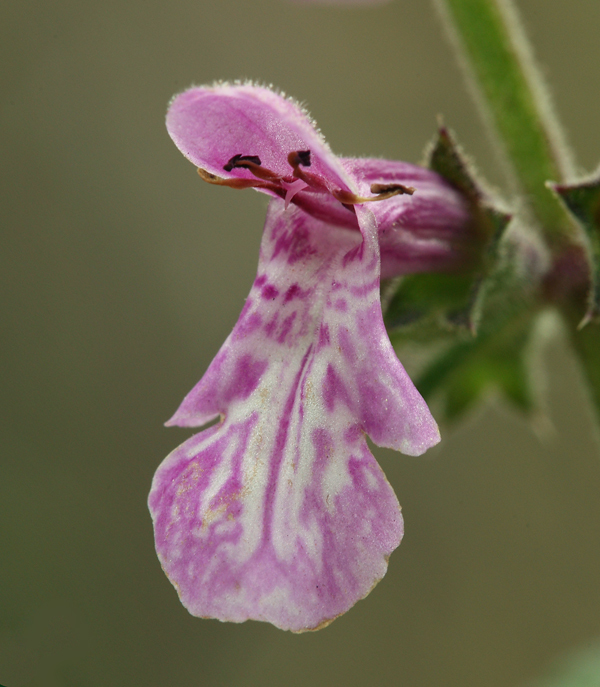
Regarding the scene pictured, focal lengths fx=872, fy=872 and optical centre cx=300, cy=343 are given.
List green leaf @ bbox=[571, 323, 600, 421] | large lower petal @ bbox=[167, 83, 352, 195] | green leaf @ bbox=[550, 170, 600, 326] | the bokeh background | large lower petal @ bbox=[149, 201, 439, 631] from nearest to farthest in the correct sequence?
large lower petal @ bbox=[149, 201, 439, 631]
large lower petal @ bbox=[167, 83, 352, 195]
green leaf @ bbox=[550, 170, 600, 326]
green leaf @ bbox=[571, 323, 600, 421]
the bokeh background

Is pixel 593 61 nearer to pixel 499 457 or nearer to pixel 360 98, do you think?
pixel 360 98

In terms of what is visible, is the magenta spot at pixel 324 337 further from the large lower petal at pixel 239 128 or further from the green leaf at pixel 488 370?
the green leaf at pixel 488 370

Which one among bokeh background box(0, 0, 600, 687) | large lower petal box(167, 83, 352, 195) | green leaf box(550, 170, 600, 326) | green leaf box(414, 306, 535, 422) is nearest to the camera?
large lower petal box(167, 83, 352, 195)

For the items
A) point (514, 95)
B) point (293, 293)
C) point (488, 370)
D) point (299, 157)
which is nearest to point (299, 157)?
point (299, 157)

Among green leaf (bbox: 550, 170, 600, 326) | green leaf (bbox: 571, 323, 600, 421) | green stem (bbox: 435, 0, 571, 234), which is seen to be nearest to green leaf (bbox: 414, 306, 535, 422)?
green leaf (bbox: 571, 323, 600, 421)

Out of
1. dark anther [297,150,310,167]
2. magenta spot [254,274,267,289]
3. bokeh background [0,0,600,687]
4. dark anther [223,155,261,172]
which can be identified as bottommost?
bokeh background [0,0,600,687]

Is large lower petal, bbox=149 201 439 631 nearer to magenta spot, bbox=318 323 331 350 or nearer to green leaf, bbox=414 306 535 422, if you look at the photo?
magenta spot, bbox=318 323 331 350

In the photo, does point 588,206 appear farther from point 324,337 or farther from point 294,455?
point 294,455
